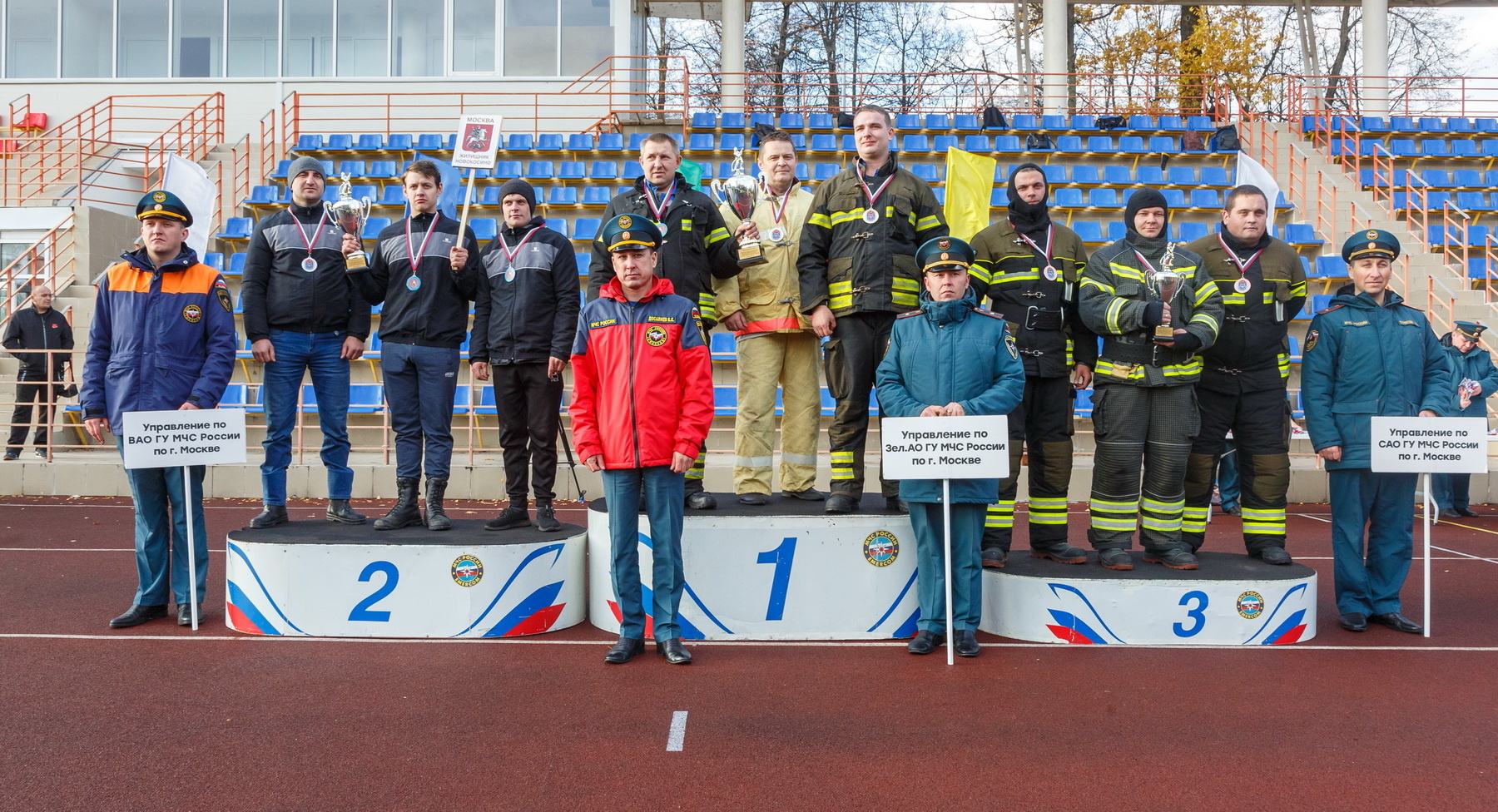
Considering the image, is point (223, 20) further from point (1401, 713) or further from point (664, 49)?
point (1401, 713)

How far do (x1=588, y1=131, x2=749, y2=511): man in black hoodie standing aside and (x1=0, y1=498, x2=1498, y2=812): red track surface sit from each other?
4.99 feet

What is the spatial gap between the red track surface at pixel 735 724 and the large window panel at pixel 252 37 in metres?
16.2

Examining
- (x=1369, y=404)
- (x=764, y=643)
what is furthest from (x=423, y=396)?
(x=1369, y=404)

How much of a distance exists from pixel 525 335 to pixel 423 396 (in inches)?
28.1

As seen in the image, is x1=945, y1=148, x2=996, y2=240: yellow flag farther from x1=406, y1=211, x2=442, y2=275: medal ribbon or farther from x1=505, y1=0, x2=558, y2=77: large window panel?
x1=505, y1=0, x2=558, y2=77: large window panel

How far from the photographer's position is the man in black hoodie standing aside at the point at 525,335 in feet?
18.7

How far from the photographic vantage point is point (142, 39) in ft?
62.8

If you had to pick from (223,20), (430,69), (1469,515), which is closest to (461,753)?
(1469,515)

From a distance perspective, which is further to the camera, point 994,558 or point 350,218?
point 350,218

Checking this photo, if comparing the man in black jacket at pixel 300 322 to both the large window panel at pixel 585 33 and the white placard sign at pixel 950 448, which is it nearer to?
the white placard sign at pixel 950 448


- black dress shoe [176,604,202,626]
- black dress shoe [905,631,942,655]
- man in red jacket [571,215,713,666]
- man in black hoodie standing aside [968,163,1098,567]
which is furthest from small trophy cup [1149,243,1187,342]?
black dress shoe [176,604,202,626]

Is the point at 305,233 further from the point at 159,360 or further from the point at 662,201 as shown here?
the point at 662,201

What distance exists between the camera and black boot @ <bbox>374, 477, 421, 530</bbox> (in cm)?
586

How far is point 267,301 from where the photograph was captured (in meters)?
5.96
